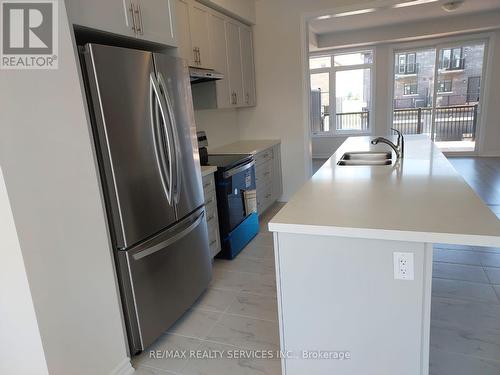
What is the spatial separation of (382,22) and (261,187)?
453 centimetres

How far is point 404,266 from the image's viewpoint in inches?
51.8

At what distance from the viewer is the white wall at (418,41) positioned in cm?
636

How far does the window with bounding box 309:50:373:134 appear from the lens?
777cm

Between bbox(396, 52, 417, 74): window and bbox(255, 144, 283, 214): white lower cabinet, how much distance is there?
14.8 feet

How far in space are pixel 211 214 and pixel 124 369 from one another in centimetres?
139

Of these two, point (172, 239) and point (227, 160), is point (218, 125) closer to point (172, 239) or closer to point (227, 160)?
point (227, 160)

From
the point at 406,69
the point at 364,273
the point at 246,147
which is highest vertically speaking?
the point at 406,69

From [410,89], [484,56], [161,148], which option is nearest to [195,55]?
[161,148]

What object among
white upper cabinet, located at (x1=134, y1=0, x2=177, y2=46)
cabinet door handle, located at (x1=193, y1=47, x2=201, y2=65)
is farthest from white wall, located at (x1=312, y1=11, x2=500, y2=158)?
white upper cabinet, located at (x1=134, y1=0, x2=177, y2=46)

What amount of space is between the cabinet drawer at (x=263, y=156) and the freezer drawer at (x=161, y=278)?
64.3 inches

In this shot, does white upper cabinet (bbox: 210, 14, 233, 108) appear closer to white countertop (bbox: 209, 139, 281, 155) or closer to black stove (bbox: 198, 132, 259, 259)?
white countertop (bbox: 209, 139, 281, 155)

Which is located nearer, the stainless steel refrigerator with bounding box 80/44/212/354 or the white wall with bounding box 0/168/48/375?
the white wall with bounding box 0/168/48/375

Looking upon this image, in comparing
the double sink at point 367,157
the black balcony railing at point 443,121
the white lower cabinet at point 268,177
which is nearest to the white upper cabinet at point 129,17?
the double sink at point 367,157

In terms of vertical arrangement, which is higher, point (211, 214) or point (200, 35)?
point (200, 35)
